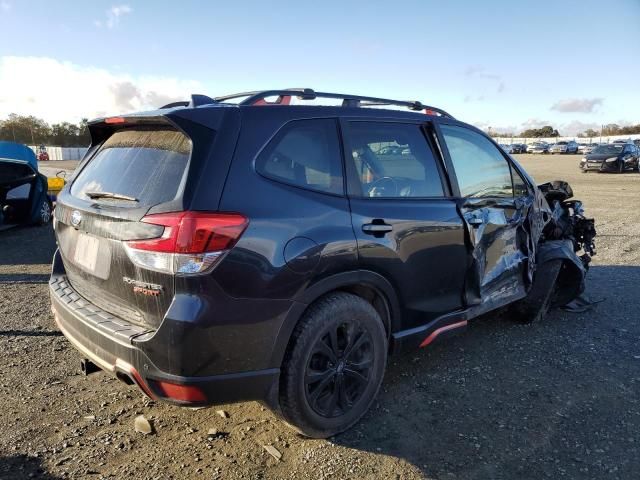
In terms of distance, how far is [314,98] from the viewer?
3.04m

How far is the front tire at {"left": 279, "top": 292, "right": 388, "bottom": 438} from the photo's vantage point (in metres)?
2.68

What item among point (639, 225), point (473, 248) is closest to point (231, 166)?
point (473, 248)

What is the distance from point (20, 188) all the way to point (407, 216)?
8.83m

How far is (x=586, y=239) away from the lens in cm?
578

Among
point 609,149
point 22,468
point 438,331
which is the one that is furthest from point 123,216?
point 609,149

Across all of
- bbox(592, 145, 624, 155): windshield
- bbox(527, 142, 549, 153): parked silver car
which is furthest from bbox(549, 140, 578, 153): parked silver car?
bbox(592, 145, 624, 155): windshield

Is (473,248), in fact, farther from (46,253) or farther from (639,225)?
(639,225)

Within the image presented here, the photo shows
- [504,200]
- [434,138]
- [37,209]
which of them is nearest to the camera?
[434,138]

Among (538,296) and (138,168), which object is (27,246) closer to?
(138,168)

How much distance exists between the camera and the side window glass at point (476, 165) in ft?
12.4

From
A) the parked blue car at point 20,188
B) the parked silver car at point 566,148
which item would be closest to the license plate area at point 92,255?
the parked blue car at point 20,188

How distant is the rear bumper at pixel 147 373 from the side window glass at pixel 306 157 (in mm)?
1001

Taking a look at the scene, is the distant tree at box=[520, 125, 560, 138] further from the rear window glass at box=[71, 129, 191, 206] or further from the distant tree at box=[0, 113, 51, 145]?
the rear window glass at box=[71, 129, 191, 206]

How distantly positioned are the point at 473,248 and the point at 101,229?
2.49m
